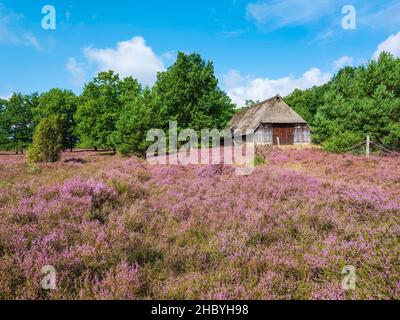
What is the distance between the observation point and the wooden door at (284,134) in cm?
3325

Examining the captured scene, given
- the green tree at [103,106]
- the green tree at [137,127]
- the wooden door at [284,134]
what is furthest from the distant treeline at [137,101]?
the wooden door at [284,134]

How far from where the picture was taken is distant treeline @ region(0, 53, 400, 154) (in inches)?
730

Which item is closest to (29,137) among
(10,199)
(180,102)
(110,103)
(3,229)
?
(110,103)

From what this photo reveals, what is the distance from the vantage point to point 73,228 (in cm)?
439

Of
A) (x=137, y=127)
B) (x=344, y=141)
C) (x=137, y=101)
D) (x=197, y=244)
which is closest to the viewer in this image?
(x=197, y=244)

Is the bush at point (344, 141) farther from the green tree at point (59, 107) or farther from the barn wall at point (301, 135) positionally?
the green tree at point (59, 107)

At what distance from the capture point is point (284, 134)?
3359cm

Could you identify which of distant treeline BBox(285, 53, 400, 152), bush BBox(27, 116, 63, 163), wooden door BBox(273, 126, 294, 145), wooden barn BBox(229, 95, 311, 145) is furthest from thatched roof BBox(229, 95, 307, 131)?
bush BBox(27, 116, 63, 163)

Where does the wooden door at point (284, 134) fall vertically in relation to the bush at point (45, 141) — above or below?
above

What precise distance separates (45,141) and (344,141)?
69.1ft

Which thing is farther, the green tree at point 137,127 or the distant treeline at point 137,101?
the distant treeline at point 137,101

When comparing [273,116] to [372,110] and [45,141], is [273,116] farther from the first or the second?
[45,141]

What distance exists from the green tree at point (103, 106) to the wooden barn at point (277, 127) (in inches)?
699

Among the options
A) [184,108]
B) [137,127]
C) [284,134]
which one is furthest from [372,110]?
[184,108]
